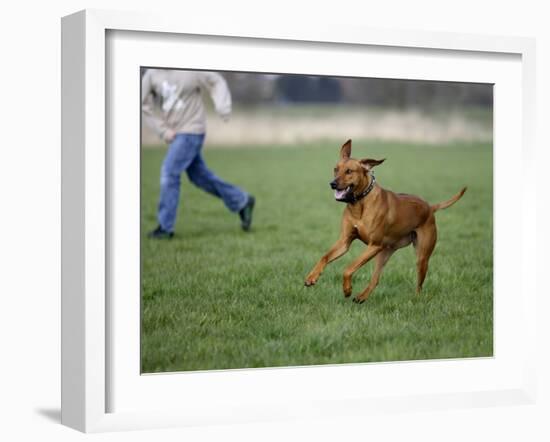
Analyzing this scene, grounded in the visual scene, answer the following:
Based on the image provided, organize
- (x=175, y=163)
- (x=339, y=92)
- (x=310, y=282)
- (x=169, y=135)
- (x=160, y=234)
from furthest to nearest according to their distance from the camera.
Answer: (x=339, y=92) < (x=160, y=234) < (x=175, y=163) < (x=169, y=135) < (x=310, y=282)

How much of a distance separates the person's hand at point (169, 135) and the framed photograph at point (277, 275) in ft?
0.04

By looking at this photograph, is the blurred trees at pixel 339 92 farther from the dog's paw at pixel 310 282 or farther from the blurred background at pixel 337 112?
the dog's paw at pixel 310 282

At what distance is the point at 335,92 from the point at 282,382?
33.4 ft

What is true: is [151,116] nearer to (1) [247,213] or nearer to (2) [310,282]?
(1) [247,213]

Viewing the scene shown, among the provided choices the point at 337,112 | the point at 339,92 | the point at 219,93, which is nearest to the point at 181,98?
the point at 219,93

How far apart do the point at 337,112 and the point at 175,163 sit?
20.3ft

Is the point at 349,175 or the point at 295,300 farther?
the point at 295,300

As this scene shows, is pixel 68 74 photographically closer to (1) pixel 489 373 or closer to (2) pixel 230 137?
(1) pixel 489 373

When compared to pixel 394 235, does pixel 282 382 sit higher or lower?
lower

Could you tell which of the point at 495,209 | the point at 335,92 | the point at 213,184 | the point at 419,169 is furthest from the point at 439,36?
the point at 335,92

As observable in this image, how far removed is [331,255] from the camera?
6473 mm

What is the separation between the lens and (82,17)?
5512mm

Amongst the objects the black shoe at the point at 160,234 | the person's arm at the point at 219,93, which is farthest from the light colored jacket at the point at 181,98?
the black shoe at the point at 160,234

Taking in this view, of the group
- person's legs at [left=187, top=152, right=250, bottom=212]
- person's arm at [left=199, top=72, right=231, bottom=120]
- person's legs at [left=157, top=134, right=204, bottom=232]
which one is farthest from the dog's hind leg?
person's legs at [left=187, top=152, right=250, bottom=212]
